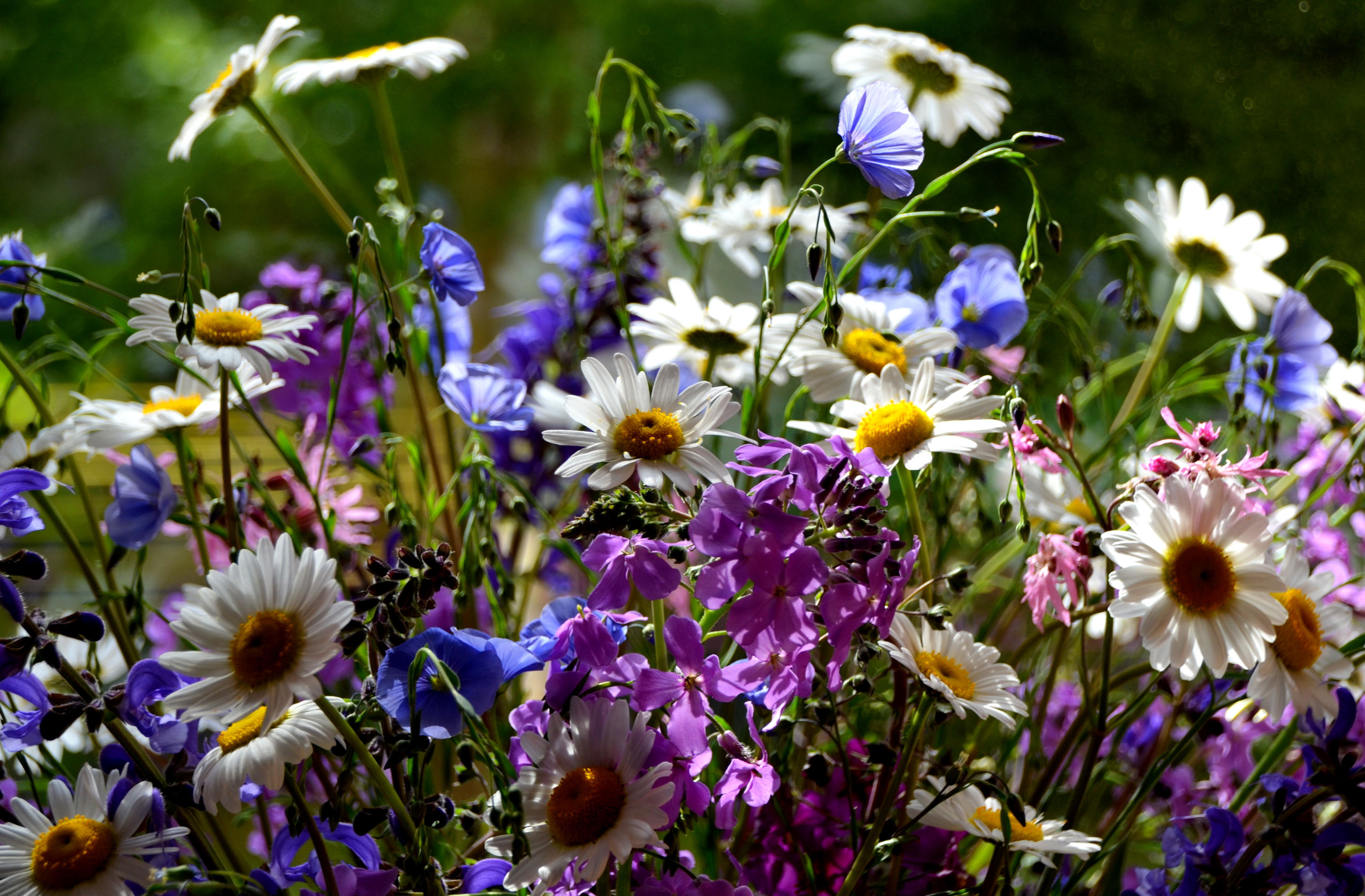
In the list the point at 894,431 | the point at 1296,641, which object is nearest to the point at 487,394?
the point at 894,431

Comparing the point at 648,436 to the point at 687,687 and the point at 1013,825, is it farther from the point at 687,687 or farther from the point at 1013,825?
the point at 1013,825

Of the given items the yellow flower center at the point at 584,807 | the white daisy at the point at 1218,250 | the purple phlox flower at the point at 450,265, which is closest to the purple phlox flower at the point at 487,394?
the purple phlox flower at the point at 450,265

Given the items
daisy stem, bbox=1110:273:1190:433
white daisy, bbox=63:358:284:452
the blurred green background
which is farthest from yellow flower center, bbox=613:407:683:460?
the blurred green background

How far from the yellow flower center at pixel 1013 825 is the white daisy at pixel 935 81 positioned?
0.27 metres

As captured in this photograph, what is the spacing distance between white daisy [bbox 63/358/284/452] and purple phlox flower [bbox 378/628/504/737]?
0.30 feet

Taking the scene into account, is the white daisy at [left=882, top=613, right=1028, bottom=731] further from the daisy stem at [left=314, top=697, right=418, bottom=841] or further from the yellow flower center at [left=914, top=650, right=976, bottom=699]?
the daisy stem at [left=314, top=697, right=418, bottom=841]

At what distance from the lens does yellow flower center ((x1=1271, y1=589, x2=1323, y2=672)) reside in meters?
0.27

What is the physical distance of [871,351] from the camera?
0.32 meters

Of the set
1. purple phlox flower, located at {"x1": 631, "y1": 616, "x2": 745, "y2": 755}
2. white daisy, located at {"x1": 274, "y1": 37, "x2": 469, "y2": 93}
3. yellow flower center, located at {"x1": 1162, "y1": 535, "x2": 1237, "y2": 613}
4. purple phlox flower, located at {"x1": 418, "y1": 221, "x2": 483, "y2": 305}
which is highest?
white daisy, located at {"x1": 274, "y1": 37, "x2": 469, "y2": 93}

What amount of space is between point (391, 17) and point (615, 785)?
2.08 meters

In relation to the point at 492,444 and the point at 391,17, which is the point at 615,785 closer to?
the point at 492,444

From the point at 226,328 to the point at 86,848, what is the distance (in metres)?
0.14

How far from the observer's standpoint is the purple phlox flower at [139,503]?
0.29m

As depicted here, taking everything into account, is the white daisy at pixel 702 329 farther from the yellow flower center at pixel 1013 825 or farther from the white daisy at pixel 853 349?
the yellow flower center at pixel 1013 825
